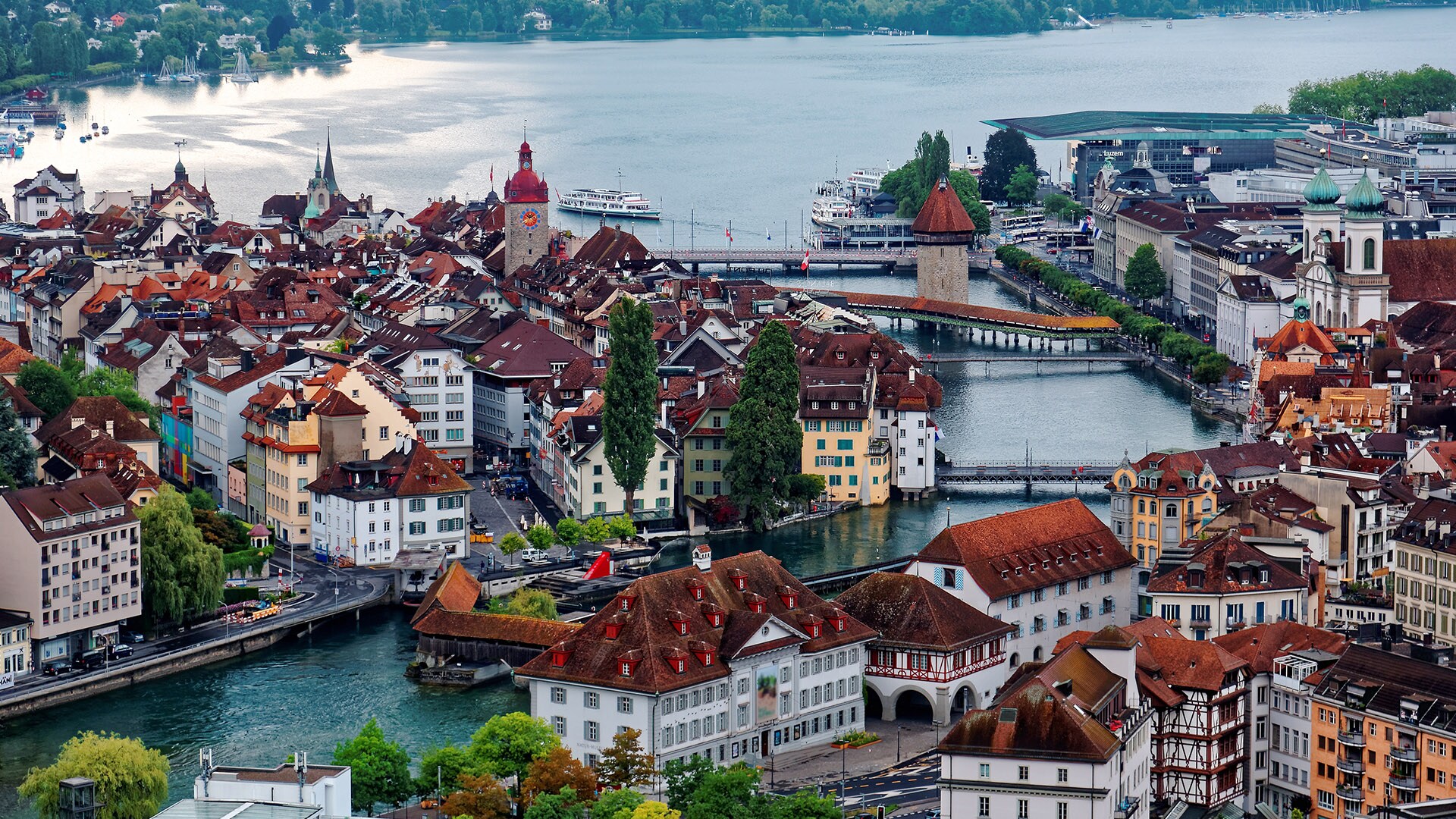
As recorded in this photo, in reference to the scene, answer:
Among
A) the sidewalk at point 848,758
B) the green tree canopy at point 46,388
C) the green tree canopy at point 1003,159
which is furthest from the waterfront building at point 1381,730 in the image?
the green tree canopy at point 1003,159

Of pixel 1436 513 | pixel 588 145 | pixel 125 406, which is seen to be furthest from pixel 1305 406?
pixel 588 145

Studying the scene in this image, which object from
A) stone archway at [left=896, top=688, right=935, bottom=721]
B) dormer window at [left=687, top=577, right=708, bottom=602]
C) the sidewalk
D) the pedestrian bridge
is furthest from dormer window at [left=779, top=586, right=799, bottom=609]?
the pedestrian bridge

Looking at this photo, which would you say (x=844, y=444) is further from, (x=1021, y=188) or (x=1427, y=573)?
(x=1021, y=188)

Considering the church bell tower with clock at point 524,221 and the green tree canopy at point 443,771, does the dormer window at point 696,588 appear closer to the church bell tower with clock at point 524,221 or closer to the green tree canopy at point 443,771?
the green tree canopy at point 443,771

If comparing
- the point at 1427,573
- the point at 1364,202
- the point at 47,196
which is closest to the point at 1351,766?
the point at 1427,573

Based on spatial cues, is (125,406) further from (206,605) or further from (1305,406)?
(1305,406)

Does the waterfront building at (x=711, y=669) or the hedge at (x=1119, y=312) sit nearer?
the waterfront building at (x=711, y=669)
